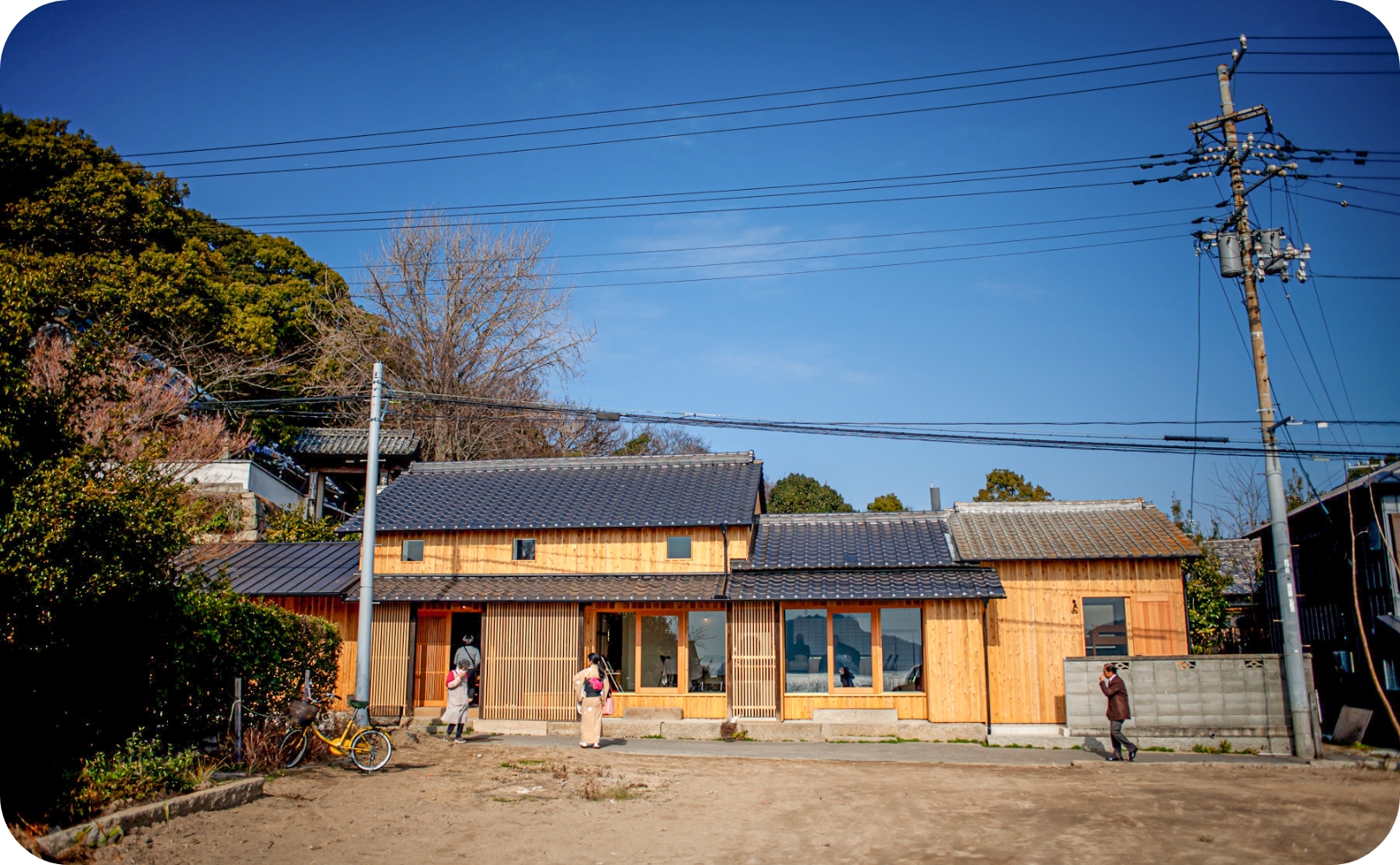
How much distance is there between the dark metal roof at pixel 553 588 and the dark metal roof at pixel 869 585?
0.87 m

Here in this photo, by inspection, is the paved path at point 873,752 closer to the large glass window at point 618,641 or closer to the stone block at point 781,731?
the stone block at point 781,731

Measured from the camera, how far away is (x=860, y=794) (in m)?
12.4

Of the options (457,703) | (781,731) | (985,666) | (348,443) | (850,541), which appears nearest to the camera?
(457,703)

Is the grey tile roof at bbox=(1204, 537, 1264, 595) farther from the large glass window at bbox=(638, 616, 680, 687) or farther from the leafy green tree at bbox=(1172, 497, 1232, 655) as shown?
the large glass window at bbox=(638, 616, 680, 687)

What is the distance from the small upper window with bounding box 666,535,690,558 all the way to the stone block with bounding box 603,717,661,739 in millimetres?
3649

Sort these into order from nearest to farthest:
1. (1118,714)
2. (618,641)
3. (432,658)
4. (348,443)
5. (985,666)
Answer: (1118,714), (985,666), (618,641), (432,658), (348,443)

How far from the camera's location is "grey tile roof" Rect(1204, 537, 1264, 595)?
2700 centimetres

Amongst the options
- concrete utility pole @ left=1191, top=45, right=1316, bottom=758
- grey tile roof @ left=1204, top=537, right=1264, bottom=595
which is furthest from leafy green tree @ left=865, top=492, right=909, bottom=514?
concrete utility pole @ left=1191, top=45, right=1316, bottom=758

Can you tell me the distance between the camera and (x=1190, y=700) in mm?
16766

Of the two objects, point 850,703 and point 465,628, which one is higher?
point 465,628

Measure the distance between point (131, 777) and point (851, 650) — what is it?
13.8 meters

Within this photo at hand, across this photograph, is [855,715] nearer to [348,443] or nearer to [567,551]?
[567,551]

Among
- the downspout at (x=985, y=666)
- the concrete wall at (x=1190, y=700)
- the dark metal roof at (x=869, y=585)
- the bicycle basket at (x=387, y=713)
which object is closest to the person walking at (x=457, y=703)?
the bicycle basket at (x=387, y=713)

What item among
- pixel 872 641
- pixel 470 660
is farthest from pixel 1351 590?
pixel 470 660
